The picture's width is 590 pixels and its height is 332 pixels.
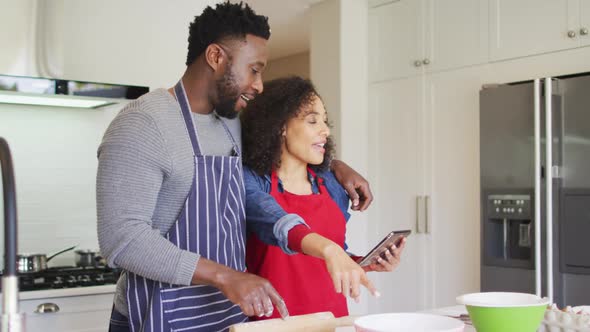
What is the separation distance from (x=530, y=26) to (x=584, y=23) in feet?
0.94

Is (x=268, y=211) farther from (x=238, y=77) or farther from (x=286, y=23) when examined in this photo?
(x=286, y=23)

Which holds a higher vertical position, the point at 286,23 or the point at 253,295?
the point at 286,23

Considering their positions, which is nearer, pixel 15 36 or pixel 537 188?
pixel 15 36

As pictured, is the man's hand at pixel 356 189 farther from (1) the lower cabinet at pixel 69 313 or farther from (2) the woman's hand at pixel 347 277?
(1) the lower cabinet at pixel 69 313

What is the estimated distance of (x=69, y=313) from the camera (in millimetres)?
2645

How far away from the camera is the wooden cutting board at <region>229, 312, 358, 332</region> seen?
127cm

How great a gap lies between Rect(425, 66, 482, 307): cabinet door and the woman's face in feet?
6.27

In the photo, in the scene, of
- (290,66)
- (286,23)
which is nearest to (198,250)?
(286,23)

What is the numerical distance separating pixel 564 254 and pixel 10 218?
2789 mm

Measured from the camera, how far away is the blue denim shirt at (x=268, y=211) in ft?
5.13

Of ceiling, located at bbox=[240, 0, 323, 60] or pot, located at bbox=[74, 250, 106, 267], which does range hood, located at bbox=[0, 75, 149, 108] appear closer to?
pot, located at bbox=[74, 250, 106, 267]

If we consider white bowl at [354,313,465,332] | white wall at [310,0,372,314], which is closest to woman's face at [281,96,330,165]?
white bowl at [354,313,465,332]

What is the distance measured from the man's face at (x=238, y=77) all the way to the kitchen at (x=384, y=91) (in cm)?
155

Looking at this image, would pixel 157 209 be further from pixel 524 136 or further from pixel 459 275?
pixel 459 275
